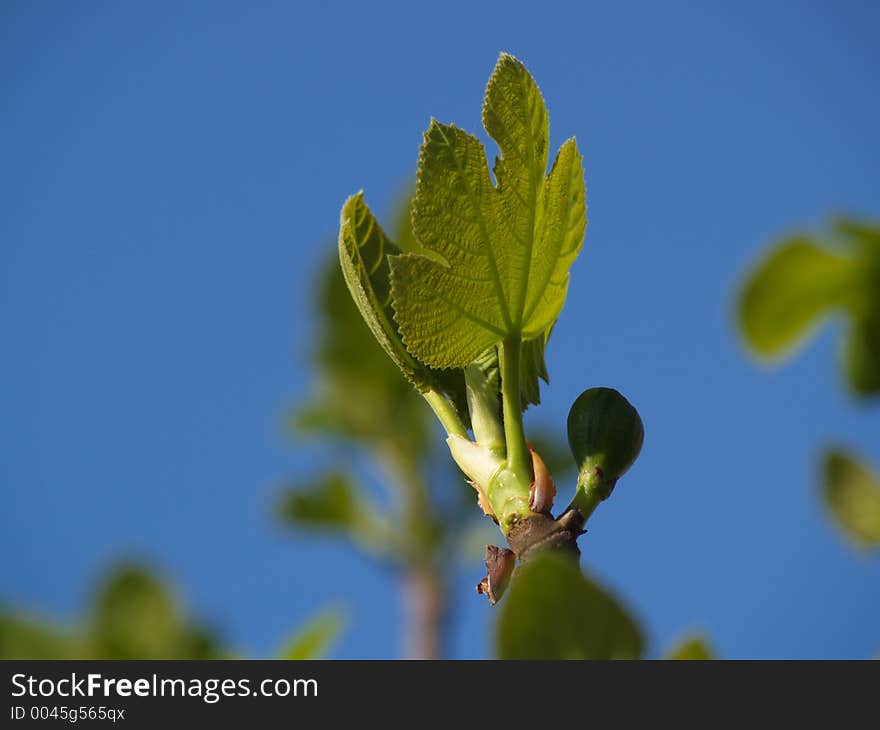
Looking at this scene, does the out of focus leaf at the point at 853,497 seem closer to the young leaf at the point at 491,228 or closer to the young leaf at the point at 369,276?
the young leaf at the point at 491,228

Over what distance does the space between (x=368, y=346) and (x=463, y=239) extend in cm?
464

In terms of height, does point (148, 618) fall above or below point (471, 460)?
above

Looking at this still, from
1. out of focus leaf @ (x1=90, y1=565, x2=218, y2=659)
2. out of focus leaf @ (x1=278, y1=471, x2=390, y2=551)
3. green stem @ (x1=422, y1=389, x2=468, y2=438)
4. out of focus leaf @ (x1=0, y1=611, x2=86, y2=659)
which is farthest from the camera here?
out of focus leaf @ (x1=278, y1=471, x2=390, y2=551)

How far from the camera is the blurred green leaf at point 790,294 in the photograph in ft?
2.98

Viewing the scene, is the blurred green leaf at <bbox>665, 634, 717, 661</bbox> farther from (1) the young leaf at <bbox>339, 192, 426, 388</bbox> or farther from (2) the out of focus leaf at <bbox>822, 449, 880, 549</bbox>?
(1) the young leaf at <bbox>339, 192, 426, 388</bbox>

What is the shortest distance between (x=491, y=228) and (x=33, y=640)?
4.91ft

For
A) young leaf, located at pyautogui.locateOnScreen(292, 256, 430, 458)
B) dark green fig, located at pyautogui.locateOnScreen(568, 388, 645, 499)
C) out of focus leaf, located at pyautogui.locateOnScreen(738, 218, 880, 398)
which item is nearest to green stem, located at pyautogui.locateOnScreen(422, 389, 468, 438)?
dark green fig, located at pyautogui.locateOnScreen(568, 388, 645, 499)

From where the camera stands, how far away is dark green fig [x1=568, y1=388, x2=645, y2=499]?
1.17 metres

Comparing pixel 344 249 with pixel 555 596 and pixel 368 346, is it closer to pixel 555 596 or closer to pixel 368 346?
pixel 555 596

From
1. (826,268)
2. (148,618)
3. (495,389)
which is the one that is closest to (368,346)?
(148,618)

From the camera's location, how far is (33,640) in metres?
2.19

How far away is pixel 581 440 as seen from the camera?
3.88ft

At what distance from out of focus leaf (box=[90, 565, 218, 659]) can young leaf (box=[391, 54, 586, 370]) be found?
4.38 ft

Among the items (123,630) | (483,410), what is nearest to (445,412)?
(483,410)
